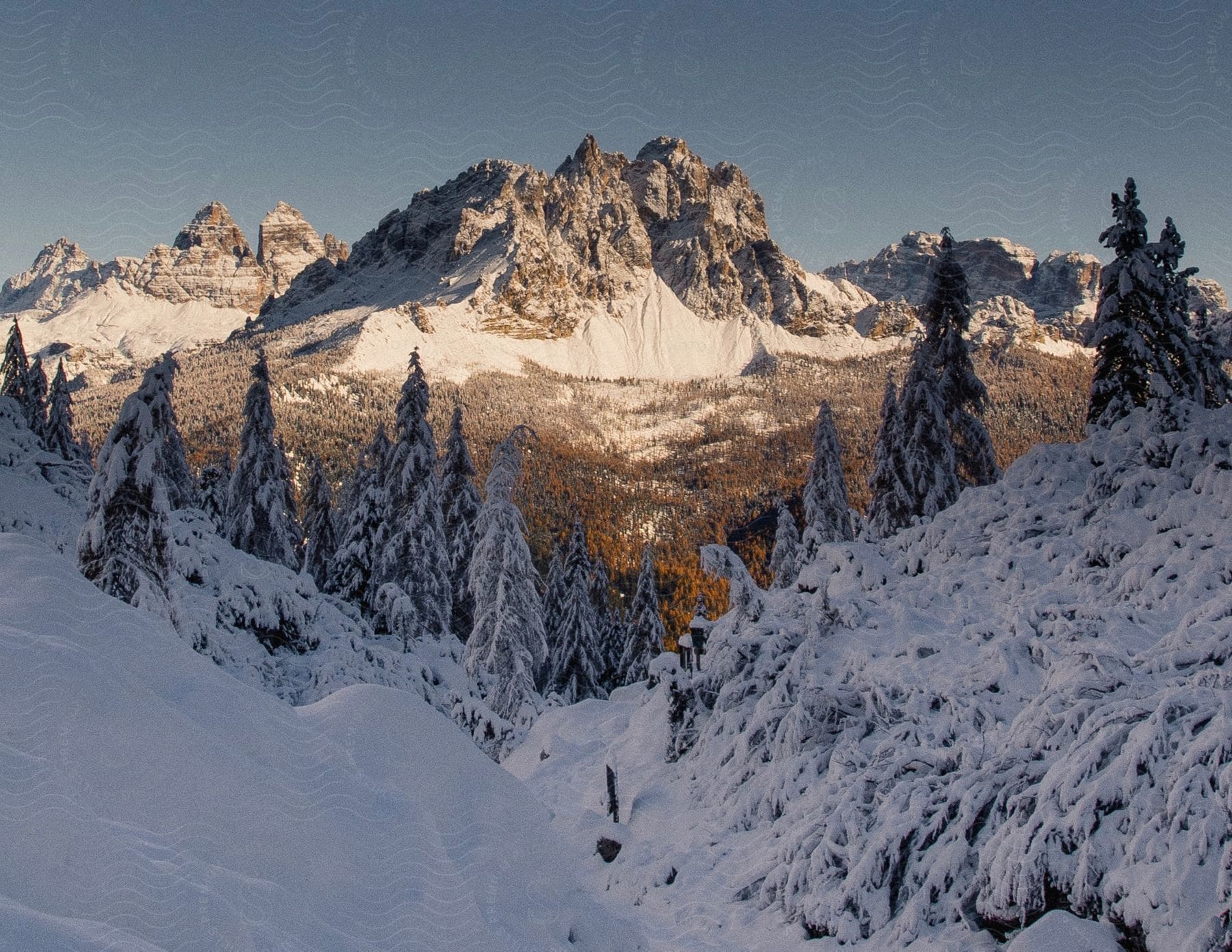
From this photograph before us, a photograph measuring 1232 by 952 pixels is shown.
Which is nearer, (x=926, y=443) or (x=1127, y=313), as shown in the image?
(x=1127, y=313)

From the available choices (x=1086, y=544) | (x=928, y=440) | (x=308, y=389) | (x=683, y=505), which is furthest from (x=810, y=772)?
(x=308, y=389)

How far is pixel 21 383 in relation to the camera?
3462cm

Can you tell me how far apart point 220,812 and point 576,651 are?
35932 mm

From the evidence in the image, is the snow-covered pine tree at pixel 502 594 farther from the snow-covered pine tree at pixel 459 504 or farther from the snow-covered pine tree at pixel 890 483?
the snow-covered pine tree at pixel 890 483

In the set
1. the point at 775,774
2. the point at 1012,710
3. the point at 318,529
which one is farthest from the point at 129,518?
the point at 318,529

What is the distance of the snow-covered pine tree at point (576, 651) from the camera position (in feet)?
127

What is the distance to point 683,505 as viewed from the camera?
151 meters

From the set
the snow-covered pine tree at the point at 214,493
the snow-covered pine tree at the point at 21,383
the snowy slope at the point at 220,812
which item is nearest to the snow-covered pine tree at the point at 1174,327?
the snowy slope at the point at 220,812

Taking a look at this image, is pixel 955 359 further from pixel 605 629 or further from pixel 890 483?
pixel 605 629

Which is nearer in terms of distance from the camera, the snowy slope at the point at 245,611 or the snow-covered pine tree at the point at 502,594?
the snowy slope at the point at 245,611

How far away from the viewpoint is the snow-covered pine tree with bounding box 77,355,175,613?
12.8m

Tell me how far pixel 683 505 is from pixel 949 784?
144744 mm

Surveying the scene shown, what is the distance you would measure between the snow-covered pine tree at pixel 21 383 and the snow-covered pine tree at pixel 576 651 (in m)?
24.9

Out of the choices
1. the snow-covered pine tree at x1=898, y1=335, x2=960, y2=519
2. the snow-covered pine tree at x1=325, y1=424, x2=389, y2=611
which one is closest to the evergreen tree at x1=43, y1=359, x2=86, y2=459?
the snow-covered pine tree at x1=325, y1=424, x2=389, y2=611
